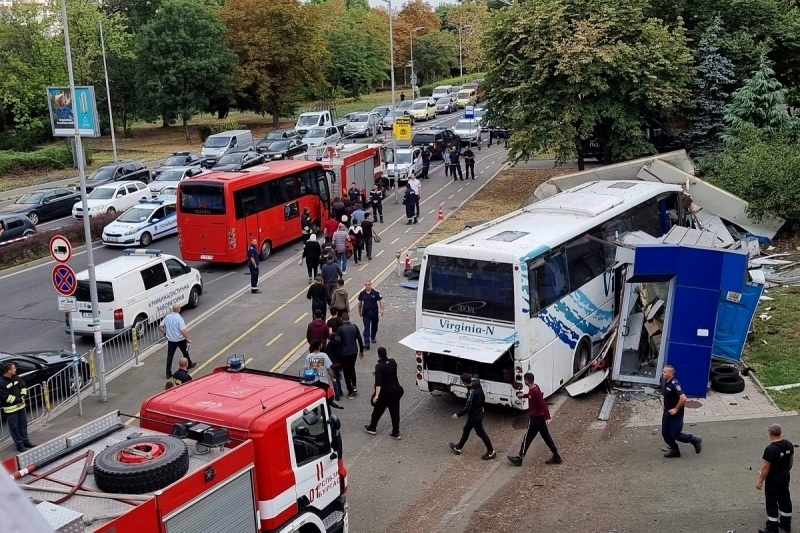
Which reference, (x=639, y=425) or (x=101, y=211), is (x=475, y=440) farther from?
(x=101, y=211)

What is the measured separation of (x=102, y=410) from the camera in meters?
16.0

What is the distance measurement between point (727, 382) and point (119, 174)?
34281 mm

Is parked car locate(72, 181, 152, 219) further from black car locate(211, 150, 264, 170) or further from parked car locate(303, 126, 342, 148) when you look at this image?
parked car locate(303, 126, 342, 148)

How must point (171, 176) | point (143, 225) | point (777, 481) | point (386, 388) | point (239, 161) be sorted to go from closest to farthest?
point (777, 481), point (386, 388), point (143, 225), point (171, 176), point (239, 161)

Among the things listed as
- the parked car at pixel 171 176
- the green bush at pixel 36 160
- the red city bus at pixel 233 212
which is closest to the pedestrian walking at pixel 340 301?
the red city bus at pixel 233 212

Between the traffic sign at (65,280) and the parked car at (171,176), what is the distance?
76.2ft

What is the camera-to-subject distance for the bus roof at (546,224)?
14.7 metres

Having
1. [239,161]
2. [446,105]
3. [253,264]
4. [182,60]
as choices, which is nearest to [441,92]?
[446,105]

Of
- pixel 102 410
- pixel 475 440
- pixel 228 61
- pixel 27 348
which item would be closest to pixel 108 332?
pixel 27 348

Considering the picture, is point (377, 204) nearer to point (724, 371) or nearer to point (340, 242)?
point (340, 242)

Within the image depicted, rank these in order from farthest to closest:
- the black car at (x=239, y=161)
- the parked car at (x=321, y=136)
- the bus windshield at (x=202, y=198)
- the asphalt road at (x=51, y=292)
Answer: the parked car at (x=321, y=136) → the black car at (x=239, y=161) → the bus windshield at (x=202, y=198) → the asphalt road at (x=51, y=292)

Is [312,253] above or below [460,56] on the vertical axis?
below

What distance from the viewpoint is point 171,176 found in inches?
1566

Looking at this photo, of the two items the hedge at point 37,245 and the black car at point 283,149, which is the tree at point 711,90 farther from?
the hedge at point 37,245
